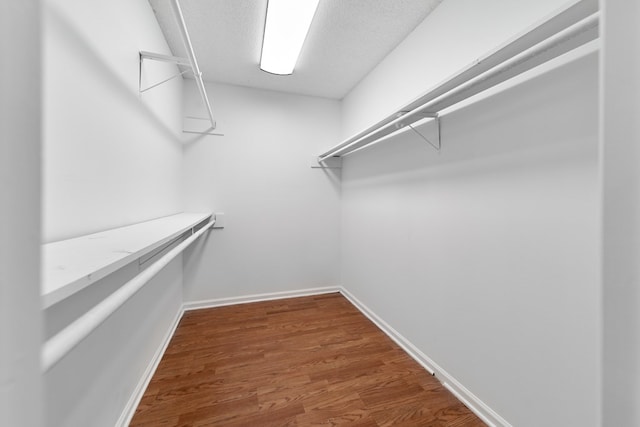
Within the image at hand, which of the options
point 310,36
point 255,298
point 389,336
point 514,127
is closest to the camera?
point 514,127

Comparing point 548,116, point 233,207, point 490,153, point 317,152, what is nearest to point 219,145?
point 233,207

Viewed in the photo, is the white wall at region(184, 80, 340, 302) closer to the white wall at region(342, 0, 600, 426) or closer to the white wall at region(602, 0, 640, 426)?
the white wall at region(342, 0, 600, 426)

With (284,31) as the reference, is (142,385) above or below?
below

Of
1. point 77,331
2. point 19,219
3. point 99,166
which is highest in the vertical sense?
point 99,166

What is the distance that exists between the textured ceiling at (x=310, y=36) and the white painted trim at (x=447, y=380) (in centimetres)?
234

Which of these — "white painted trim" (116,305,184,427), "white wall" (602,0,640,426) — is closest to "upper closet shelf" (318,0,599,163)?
"white wall" (602,0,640,426)

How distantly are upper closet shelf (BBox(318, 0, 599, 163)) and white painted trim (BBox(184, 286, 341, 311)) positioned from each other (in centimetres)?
215

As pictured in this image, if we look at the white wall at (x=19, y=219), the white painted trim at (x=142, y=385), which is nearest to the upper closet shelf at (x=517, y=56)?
the white wall at (x=19, y=219)

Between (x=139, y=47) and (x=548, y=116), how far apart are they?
2.13 metres

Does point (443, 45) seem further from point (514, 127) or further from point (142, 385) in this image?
point (142, 385)

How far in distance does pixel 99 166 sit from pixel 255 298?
2.04 meters

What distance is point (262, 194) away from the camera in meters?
2.70

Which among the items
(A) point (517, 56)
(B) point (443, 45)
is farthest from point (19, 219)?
(B) point (443, 45)

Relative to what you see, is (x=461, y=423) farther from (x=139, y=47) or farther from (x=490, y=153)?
(x=139, y=47)
